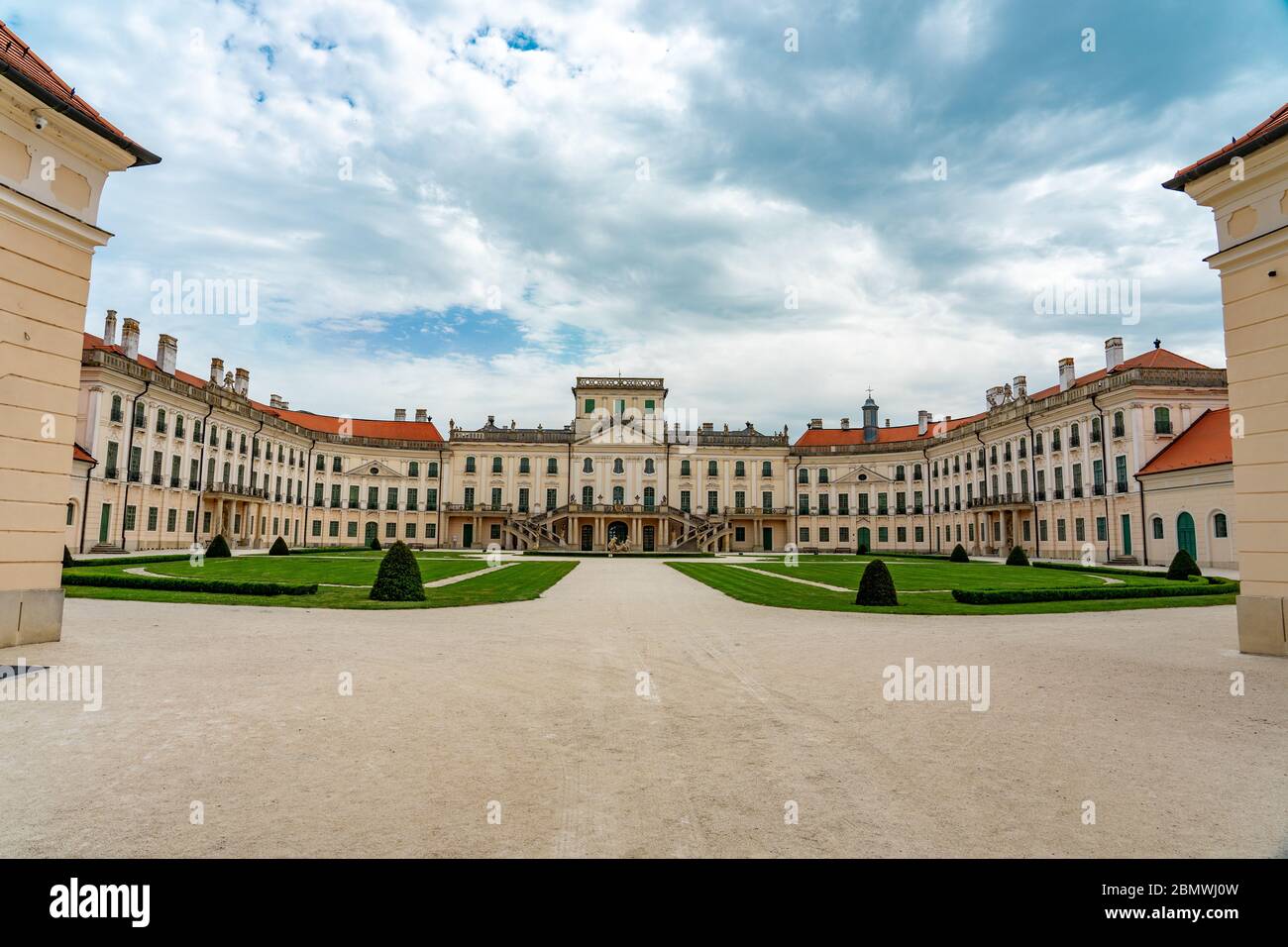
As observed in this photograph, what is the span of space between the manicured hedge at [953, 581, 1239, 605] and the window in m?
23.0

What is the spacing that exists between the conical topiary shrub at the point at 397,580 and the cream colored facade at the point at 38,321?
288 inches

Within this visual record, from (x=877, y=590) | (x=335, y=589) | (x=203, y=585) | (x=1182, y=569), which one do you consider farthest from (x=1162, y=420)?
(x=203, y=585)

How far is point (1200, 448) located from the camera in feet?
123

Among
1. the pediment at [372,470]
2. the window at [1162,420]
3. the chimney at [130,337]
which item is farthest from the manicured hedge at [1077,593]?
the pediment at [372,470]

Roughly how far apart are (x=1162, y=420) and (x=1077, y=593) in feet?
95.6

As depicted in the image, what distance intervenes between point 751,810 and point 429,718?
358 centimetres

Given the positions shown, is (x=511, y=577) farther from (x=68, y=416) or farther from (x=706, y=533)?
(x=706, y=533)

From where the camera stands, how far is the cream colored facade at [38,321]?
32.0 ft

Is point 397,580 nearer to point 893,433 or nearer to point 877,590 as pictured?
point 877,590

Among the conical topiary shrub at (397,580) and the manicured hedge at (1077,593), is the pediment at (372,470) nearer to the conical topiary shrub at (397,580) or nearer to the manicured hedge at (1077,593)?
the conical topiary shrub at (397,580)

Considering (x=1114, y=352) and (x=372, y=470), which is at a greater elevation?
(x=1114, y=352)

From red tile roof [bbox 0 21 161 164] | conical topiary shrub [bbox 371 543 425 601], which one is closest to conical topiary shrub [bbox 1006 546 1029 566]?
conical topiary shrub [bbox 371 543 425 601]

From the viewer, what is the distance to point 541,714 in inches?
275
